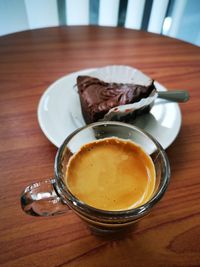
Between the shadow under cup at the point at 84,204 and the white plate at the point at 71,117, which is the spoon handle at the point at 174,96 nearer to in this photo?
the white plate at the point at 71,117

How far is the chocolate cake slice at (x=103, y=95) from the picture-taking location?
673 mm

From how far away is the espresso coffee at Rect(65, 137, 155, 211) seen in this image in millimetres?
451

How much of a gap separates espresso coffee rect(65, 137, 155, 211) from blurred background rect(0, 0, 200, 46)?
1.35 m

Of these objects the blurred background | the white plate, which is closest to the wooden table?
the white plate

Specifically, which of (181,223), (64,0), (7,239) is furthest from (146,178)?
(64,0)

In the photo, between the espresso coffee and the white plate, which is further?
the white plate

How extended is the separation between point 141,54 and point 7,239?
0.82m

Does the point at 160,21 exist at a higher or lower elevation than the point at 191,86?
lower

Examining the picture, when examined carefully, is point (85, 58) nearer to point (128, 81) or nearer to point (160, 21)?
point (128, 81)

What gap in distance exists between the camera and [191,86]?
0.86 m

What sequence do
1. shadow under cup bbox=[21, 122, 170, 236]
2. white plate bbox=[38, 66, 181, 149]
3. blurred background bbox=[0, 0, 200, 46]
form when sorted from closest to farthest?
shadow under cup bbox=[21, 122, 170, 236] → white plate bbox=[38, 66, 181, 149] → blurred background bbox=[0, 0, 200, 46]

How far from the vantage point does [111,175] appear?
0.49 m

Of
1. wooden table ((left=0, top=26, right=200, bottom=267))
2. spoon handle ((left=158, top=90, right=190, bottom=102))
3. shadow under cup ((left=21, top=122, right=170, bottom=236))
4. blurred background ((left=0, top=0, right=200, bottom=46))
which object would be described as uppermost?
shadow under cup ((left=21, top=122, right=170, bottom=236))

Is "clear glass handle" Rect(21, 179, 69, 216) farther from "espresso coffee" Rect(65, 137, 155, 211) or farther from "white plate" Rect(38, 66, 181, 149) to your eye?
"white plate" Rect(38, 66, 181, 149)
